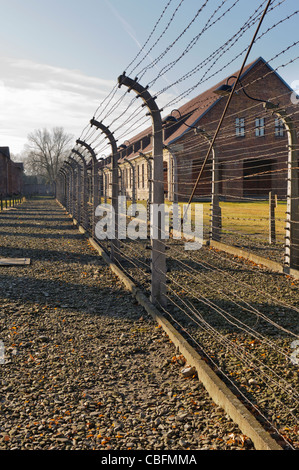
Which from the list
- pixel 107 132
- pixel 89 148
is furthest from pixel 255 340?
pixel 89 148

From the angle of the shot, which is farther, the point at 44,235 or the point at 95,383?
the point at 44,235

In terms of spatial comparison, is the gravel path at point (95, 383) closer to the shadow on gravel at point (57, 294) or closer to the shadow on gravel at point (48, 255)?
the shadow on gravel at point (57, 294)

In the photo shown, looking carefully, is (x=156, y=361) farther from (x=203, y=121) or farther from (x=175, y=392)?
(x=203, y=121)

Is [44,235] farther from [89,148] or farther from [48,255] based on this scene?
[48,255]

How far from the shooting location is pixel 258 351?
4133mm

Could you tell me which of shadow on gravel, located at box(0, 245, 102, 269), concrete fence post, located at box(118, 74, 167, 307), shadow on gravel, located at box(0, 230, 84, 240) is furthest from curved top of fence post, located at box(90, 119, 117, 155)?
shadow on gravel, located at box(0, 230, 84, 240)

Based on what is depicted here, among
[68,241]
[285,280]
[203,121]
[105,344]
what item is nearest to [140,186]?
[203,121]

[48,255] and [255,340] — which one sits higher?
[48,255]

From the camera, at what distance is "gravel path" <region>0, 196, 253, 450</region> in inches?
109

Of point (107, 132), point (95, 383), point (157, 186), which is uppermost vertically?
point (107, 132)

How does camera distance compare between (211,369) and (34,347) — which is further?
(34,347)

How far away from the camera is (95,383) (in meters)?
3.56

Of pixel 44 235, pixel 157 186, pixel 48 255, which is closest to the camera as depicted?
pixel 157 186
